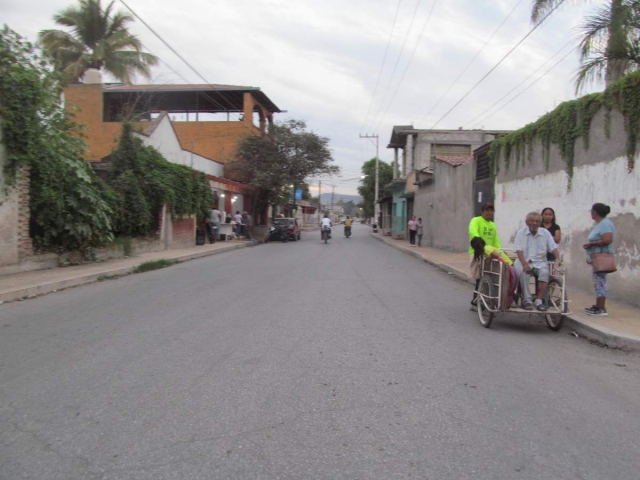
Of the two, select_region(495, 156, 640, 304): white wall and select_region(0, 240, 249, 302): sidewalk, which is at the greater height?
select_region(495, 156, 640, 304): white wall

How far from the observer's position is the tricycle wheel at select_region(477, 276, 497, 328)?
22.2 feet

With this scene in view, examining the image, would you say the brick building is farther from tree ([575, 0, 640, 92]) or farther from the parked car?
tree ([575, 0, 640, 92])

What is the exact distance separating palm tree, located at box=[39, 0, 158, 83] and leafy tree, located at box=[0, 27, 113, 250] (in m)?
16.4

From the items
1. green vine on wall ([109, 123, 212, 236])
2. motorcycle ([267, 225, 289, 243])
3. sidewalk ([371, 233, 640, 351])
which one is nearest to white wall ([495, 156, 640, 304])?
sidewalk ([371, 233, 640, 351])

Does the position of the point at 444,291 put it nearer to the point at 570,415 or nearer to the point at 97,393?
the point at 570,415

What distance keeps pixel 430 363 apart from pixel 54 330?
16.3ft

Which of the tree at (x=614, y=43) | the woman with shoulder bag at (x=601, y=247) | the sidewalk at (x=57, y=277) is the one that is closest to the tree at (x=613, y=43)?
the tree at (x=614, y=43)

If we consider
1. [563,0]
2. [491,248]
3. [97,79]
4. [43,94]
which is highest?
[97,79]

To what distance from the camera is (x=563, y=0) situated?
1290 centimetres

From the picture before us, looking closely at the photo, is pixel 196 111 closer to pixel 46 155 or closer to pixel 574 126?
pixel 46 155

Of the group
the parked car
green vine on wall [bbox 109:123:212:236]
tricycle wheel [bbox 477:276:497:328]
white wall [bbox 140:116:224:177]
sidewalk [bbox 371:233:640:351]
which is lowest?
sidewalk [bbox 371:233:640:351]

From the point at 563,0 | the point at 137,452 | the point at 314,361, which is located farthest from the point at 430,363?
the point at 563,0

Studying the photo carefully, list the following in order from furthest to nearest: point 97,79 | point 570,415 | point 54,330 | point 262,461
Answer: point 97,79 < point 54,330 < point 570,415 < point 262,461

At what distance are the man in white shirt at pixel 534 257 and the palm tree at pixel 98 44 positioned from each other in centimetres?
2653
